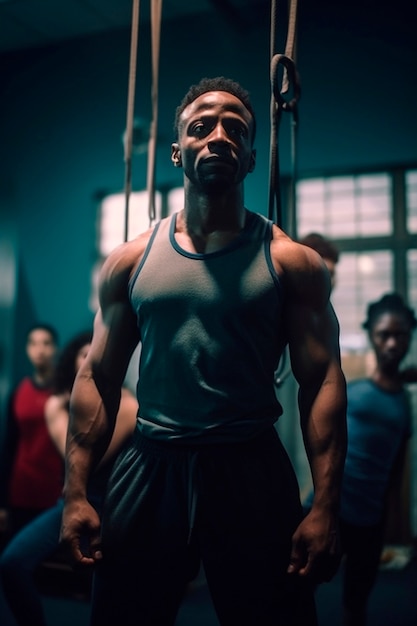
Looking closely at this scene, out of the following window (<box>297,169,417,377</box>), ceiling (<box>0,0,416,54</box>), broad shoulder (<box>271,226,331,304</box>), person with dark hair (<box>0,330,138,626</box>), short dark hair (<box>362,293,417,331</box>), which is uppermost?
ceiling (<box>0,0,416,54</box>)

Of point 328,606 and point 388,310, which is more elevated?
point 388,310

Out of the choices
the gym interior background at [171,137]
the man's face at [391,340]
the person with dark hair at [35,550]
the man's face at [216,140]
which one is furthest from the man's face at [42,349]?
the man's face at [216,140]

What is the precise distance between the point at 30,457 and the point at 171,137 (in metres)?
2.20

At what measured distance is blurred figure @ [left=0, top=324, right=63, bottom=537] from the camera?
3328 millimetres

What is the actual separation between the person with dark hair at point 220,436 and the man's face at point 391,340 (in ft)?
3.63

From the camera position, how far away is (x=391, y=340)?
2.29m

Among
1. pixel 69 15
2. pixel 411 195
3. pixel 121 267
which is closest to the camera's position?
pixel 121 267

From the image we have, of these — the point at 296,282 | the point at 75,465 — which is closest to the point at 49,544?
the point at 75,465

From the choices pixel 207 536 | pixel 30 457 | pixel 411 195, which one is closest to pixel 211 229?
pixel 207 536

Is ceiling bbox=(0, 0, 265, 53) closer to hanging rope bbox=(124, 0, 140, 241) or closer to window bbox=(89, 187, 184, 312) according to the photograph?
window bbox=(89, 187, 184, 312)

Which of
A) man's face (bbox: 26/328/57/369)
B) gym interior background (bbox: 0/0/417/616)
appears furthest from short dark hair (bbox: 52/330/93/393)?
gym interior background (bbox: 0/0/417/616)

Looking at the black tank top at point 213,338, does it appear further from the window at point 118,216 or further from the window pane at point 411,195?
the window at point 118,216

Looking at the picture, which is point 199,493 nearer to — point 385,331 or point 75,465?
point 75,465

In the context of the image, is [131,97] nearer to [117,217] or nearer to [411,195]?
[411,195]
